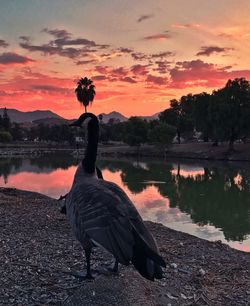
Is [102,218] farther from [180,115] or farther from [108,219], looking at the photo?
[180,115]

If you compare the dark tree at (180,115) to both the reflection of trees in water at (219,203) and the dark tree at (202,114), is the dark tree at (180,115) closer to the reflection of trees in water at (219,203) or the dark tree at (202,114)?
the dark tree at (202,114)

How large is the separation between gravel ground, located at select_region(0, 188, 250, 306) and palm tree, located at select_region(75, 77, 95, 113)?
299ft

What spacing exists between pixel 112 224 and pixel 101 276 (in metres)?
2.25

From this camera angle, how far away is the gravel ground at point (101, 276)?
742 cm

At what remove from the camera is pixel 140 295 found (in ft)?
24.2

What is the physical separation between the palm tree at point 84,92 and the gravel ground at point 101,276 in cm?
9116

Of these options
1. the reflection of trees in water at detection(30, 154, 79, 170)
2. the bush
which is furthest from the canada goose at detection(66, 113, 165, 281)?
the bush

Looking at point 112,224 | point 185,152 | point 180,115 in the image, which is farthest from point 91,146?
point 180,115

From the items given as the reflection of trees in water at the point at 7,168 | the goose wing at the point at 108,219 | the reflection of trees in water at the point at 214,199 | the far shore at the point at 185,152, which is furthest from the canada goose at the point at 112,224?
the far shore at the point at 185,152

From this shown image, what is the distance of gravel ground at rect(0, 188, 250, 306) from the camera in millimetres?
7418

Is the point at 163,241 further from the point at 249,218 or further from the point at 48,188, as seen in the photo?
the point at 48,188

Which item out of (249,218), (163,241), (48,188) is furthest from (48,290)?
(48,188)

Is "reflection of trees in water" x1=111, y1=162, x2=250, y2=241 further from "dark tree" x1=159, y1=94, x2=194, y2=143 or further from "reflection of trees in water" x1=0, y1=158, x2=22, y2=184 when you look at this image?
"dark tree" x1=159, y1=94, x2=194, y2=143

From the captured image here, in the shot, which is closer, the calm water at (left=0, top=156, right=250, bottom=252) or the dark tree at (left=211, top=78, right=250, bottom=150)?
the calm water at (left=0, top=156, right=250, bottom=252)
